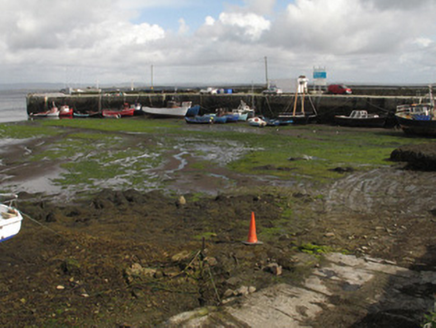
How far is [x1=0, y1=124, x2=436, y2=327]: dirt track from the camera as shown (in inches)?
260

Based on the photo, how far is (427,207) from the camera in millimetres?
12375

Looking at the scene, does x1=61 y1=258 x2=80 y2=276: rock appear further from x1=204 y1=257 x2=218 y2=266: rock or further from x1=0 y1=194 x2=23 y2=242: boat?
x1=204 y1=257 x2=218 y2=266: rock

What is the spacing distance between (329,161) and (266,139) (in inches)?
426

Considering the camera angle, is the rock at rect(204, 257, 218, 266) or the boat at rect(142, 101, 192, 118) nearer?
the rock at rect(204, 257, 218, 266)

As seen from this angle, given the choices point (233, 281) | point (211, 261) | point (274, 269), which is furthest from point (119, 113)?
point (233, 281)

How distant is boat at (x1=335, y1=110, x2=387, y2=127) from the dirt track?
23858 millimetres

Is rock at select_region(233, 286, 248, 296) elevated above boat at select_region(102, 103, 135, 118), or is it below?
below

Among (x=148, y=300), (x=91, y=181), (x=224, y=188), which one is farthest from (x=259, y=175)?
(x=148, y=300)

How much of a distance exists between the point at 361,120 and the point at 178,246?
32685 millimetres

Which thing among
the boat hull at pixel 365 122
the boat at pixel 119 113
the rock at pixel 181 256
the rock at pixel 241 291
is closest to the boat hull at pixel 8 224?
the rock at pixel 181 256

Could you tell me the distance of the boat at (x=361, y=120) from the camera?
123 ft

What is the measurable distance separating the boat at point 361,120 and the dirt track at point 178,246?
939 inches

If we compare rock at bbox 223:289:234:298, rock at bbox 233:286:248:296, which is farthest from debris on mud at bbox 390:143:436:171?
rock at bbox 223:289:234:298

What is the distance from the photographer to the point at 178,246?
909cm
